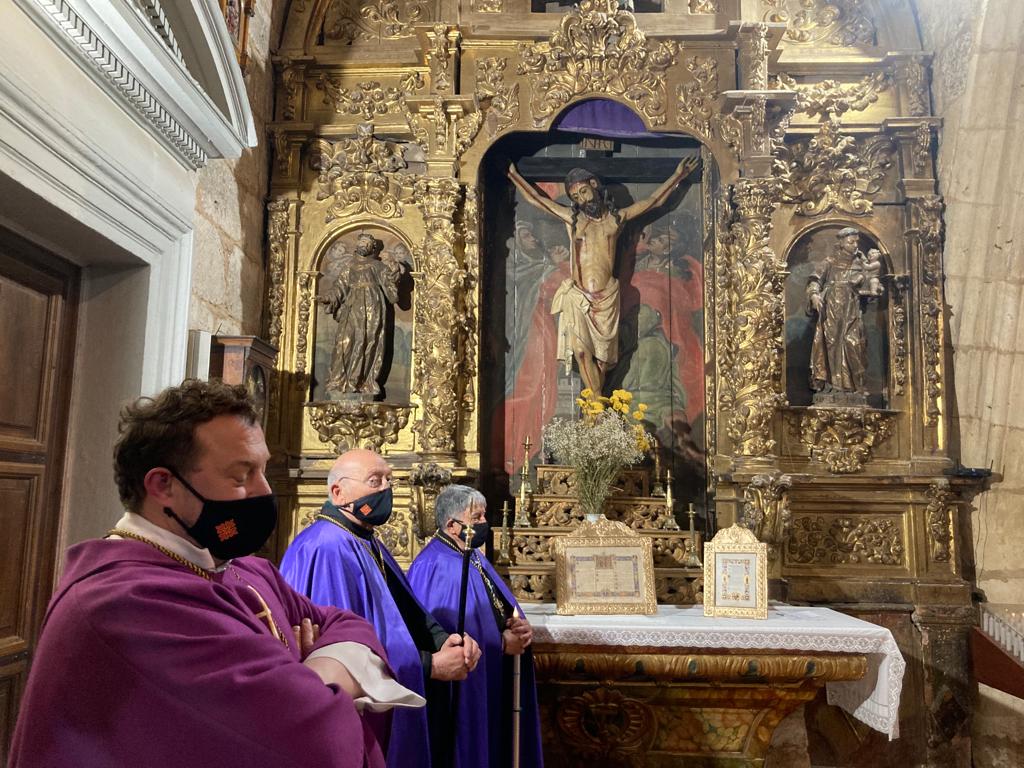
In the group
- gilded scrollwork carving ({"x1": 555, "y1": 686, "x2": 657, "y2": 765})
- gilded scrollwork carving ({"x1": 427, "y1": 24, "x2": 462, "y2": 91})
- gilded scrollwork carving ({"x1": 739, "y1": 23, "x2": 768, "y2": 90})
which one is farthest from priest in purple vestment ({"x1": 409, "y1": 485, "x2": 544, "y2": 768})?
gilded scrollwork carving ({"x1": 739, "y1": 23, "x2": 768, "y2": 90})

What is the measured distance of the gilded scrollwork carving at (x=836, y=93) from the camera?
726cm

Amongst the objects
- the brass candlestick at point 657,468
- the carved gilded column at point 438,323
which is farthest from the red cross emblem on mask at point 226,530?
A: the brass candlestick at point 657,468

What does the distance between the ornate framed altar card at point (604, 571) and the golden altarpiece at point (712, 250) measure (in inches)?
44.4

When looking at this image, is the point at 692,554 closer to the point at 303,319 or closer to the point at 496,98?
the point at 303,319

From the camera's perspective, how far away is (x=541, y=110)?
23.3ft

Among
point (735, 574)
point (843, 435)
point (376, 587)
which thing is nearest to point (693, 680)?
point (735, 574)

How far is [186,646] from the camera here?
4.91ft

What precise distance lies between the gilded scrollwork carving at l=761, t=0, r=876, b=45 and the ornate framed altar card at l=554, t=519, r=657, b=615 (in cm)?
513

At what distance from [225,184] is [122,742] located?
5.45m

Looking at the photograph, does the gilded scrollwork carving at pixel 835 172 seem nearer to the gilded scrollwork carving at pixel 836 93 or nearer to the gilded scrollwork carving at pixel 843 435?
the gilded scrollwork carving at pixel 836 93

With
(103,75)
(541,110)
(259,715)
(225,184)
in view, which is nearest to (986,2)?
(541,110)

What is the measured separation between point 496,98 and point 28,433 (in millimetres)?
4791

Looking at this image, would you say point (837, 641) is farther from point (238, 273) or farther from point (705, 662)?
point (238, 273)

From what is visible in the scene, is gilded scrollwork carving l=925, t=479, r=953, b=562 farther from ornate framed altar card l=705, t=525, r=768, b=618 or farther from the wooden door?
the wooden door
